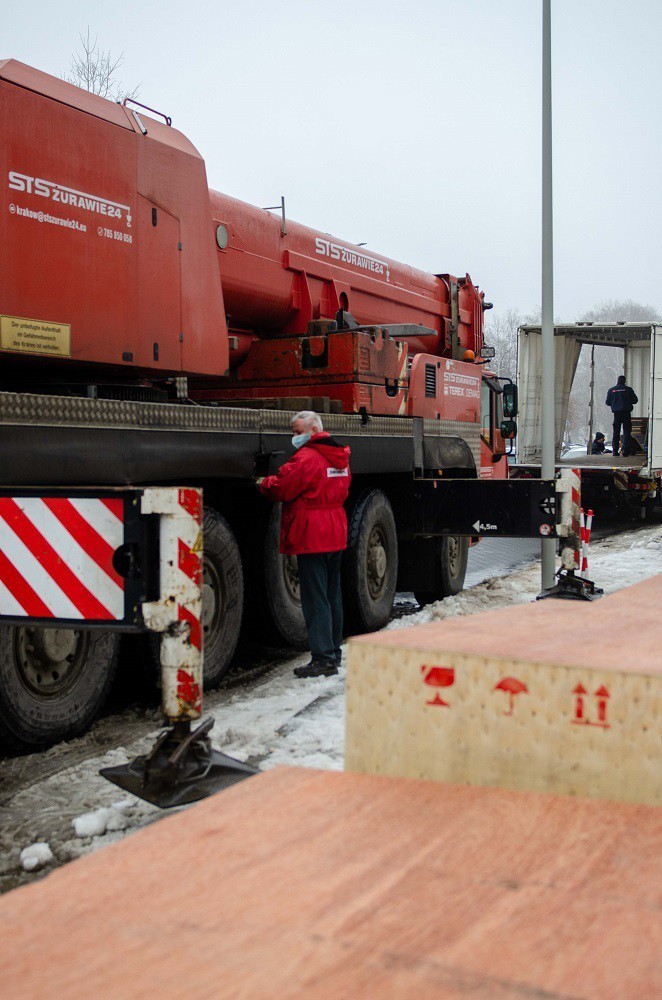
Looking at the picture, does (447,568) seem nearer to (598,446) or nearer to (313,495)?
(313,495)

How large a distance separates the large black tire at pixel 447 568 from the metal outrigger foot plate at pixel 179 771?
6.20 m

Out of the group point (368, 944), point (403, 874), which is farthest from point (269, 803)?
point (368, 944)

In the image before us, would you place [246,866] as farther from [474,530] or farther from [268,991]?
[474,530]

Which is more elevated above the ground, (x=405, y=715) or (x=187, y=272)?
A: (x=187, y=272)

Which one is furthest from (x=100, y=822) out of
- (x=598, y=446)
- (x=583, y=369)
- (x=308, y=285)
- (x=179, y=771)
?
(x=583, y=369)

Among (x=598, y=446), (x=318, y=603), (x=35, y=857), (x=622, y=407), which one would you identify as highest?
(x=622, y=407)

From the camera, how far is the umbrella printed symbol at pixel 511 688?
264 centimetres

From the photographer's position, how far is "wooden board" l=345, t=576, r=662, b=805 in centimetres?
255

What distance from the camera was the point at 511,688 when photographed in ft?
8.70

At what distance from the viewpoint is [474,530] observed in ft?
29.7

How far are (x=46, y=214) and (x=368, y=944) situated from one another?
453 centimetres

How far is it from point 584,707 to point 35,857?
2306 millimetres

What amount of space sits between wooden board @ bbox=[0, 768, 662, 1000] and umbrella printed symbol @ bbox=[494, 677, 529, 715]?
0.92 ft

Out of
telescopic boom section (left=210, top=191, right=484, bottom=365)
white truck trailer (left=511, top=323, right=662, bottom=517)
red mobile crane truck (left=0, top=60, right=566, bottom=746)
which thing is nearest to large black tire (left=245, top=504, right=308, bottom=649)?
red mobile crane truck (left=0, top=60, right=566, bottom=746)
